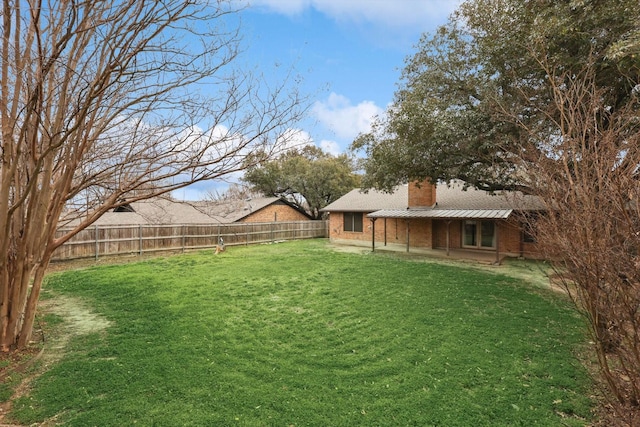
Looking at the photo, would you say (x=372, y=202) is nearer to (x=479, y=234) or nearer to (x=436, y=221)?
(x=436, y=221)

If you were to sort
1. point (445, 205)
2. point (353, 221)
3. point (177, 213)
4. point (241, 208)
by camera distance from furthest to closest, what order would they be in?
point (241, 208) < point (353, 221) < point (177, 213) < point (445, 205)

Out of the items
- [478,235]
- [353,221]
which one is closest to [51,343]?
[478,235]

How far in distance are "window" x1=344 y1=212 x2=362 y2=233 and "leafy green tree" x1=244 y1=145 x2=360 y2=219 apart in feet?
21.2

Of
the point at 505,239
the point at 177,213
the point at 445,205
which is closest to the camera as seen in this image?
the point at 505,239

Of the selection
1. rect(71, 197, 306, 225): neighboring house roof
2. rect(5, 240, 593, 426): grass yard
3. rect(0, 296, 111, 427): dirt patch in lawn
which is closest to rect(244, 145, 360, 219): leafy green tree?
rect(71, 197, 306, 225): neighboring house roof

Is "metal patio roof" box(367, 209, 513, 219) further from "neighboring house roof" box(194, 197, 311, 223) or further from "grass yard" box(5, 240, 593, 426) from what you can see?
"neighboring house roof" box(194, 197, 311, 223)

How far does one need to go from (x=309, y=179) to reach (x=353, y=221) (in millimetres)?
8152

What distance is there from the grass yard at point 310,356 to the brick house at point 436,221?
19.0ft

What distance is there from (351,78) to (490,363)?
543 centimetres

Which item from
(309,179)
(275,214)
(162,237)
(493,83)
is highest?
(493,83)

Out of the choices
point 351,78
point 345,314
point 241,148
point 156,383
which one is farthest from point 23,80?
point 345,314

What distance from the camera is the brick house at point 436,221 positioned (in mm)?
13602

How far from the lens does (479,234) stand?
49.1ft

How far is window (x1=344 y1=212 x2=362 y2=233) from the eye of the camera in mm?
19453
